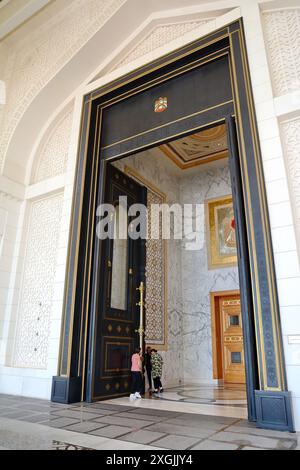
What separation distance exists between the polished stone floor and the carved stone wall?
4.10 m

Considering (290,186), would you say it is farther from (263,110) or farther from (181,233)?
(181,233)

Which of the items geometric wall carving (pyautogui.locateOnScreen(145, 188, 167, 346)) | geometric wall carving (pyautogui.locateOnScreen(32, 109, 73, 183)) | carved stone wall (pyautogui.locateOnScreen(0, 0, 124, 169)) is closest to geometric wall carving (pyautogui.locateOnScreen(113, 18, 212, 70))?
carved stone wall (pyautogui.locateOnScreen(0, 0, 124, 169))

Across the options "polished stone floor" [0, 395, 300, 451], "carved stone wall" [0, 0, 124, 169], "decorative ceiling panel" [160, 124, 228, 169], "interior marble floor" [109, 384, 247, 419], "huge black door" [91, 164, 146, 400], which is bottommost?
"interior marble floor" [109, 384, 247, 419]

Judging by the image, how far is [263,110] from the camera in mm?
3600

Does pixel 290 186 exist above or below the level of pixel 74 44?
below

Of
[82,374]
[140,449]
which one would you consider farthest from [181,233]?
[140,449]

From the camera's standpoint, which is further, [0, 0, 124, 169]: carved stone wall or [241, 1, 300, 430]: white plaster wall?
[0, 0, 124, 169]: carved stone wall

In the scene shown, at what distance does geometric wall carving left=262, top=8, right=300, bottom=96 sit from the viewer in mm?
3649

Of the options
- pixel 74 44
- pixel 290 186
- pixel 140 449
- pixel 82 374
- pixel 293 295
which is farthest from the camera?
pixel 74 44

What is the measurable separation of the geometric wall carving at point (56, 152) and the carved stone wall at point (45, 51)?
59 centimetres

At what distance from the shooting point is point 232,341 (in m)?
7.04

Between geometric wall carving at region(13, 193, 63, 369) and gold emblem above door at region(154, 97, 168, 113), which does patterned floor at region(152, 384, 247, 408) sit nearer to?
geometric wall carving at region(13, 193, 63, 369)
